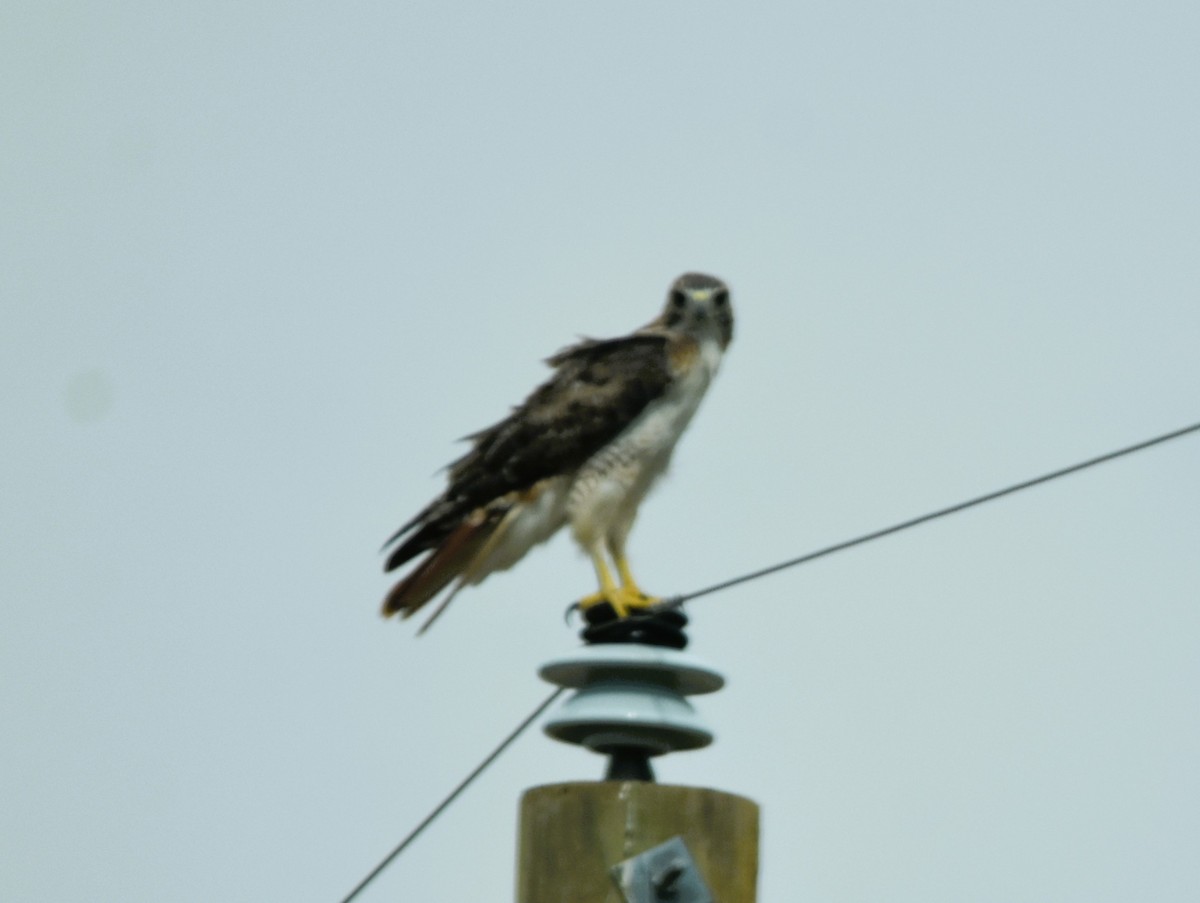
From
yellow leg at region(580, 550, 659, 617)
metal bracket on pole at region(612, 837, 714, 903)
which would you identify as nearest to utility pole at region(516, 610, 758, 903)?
metal bracket on pole at region(612, 837, 714, 903)

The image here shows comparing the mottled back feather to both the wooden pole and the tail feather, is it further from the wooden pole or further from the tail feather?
the wooden pole

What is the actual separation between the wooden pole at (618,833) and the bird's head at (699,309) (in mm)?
3524

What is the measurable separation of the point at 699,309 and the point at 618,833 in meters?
3.64

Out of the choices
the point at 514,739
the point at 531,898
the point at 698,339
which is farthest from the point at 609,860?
the point at 698,339

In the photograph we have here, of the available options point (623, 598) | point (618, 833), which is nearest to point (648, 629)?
point (618, 833)

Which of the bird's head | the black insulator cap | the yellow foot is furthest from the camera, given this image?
the bird's head

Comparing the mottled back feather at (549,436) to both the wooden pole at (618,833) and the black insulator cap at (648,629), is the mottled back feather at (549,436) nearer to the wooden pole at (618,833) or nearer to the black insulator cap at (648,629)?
A: the black insulator cap at (648,629)

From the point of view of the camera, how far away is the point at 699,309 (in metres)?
7.45

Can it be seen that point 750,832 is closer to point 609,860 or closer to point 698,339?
point 609,860

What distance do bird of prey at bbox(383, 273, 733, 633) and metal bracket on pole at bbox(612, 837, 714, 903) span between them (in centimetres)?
284

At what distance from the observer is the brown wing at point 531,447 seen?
6984mm

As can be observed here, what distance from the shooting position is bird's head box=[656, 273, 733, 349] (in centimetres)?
746

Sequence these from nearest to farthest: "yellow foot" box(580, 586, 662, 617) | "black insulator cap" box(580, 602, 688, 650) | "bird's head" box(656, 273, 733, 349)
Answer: "black insulator cap" box(580, 602, 688, 650), "yellow foot" box(580, 586, 662, 617), "bird's head" box(656, 273, 733, 349)

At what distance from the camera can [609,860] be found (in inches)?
158
